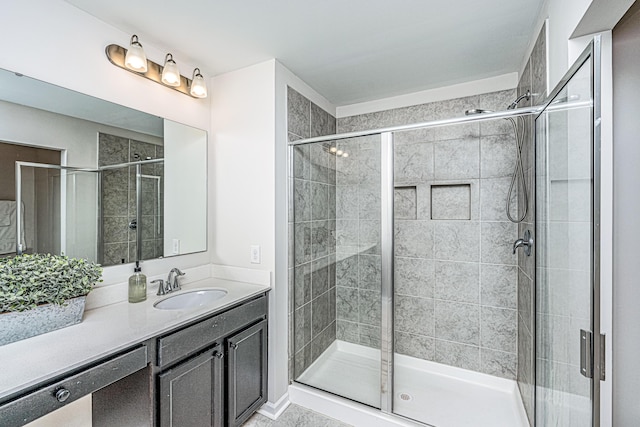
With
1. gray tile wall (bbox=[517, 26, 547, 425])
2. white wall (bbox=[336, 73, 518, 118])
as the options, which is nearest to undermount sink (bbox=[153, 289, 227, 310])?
gray tile wall (bbox=[517, 26, 547, 425])

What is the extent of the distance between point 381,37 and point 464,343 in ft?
8.08

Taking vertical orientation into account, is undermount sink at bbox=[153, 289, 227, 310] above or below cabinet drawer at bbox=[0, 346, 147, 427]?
above

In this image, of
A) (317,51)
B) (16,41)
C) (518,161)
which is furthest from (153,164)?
(518,161)

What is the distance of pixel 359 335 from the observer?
89.3 inches

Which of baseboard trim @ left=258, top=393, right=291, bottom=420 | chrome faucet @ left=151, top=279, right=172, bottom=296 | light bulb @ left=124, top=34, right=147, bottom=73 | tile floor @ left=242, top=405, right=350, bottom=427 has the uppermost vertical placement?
light bulb @ left=124, top=34, right=147, bottom=73

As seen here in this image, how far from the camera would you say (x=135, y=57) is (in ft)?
5.48

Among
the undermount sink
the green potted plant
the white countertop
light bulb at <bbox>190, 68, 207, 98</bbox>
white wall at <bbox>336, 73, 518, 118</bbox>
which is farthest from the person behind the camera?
white wall at <bbox>336, 73, 518, 118</bbox>

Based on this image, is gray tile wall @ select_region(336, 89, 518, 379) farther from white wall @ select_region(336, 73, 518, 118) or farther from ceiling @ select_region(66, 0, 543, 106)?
ceiling @ select_region(66, 0, 543, 106)

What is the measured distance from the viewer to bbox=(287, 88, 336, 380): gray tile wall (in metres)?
2.25

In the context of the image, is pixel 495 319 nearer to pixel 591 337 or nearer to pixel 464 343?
pixel 464 343

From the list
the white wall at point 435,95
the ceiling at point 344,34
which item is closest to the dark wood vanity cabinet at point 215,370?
the ceiling at point 344,34

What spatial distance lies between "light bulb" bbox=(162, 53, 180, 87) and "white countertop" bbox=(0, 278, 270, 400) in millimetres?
1400

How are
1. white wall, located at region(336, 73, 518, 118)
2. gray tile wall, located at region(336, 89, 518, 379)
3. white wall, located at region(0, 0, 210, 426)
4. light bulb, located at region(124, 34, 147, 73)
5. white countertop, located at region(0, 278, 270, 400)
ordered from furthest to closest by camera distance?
1. white wall, located at region(336, 73, 518, 118)
2. gray tile wall, located at region(336, 89, 518, 379)
3. light bulb, located at region(124, 34, 147, 73)
4. white wall, located at region(0, 0, 210, 426)
5. white countertop, located at region(0, 278, 270, 400)

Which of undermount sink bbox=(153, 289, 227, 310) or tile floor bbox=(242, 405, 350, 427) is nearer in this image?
undermount sink bbox=(153, 289, 227, 310)
